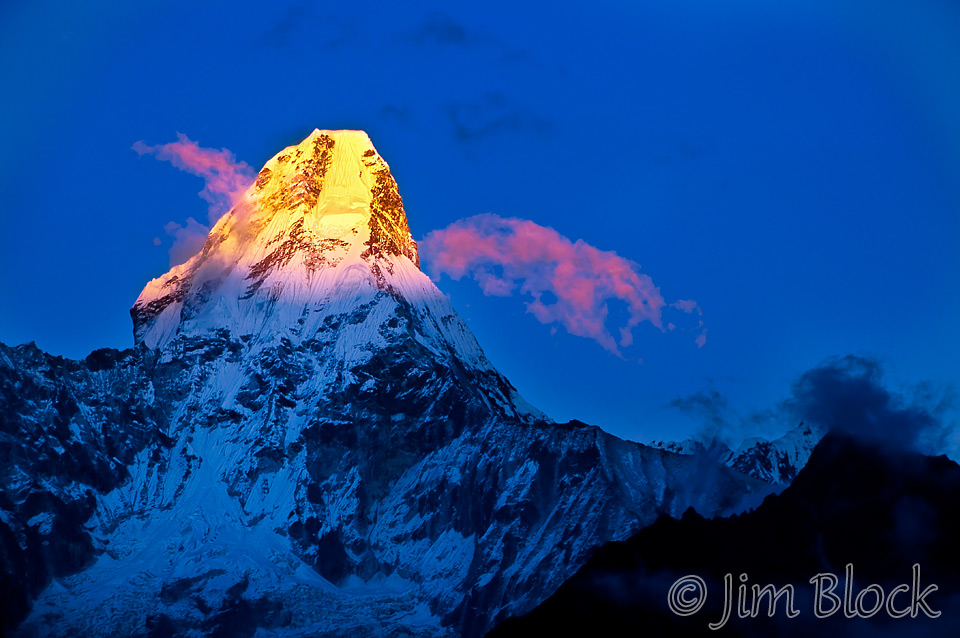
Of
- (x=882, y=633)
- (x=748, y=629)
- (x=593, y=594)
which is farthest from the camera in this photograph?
(x=593, y=594)

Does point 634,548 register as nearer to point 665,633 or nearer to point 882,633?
point 665,633

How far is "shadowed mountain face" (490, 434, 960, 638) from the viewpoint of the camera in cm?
16662

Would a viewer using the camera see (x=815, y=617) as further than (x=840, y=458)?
No

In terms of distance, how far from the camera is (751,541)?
181 m

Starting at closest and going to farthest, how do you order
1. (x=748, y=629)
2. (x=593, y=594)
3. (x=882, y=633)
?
(x=882, y=633) → (x=748, y=629) → (x=593, y=594)

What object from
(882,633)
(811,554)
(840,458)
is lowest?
(882,633)

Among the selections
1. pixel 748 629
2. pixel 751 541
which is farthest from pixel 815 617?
pixel 751 541

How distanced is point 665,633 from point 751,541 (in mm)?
17411

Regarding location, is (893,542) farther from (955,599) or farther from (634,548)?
(634,548)

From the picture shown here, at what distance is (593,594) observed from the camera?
177750mm

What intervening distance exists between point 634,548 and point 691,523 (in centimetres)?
727

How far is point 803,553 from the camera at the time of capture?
580ft

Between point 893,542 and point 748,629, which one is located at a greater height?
point 893,542

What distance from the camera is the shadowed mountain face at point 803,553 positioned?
547 ft
